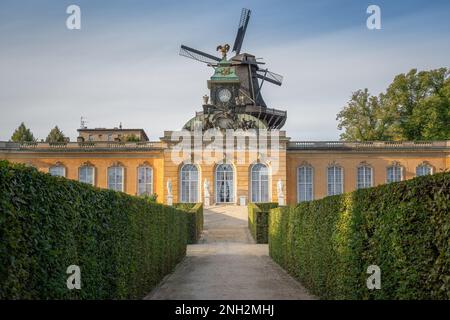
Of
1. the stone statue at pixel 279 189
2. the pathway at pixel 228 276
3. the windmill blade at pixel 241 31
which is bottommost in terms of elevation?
the pathway at pixel 228 276

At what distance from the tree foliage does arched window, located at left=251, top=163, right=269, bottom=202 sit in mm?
10998

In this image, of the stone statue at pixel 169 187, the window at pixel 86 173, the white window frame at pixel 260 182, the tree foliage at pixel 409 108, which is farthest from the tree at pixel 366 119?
the window at pixel 86 173

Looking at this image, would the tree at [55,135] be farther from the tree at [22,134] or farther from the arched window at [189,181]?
the arched window at [189,181]

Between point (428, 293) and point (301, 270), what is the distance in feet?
22.2

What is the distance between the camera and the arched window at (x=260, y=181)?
137ft

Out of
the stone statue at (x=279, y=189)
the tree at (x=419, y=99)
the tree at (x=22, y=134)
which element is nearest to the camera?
the stone statue at (x=279, y=189)

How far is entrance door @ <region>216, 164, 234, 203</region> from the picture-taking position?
4172 cm

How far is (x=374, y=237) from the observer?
677 cm

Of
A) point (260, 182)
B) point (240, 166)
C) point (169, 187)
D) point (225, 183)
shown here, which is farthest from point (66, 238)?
point (260, 182)

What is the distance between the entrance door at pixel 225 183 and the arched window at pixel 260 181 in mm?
1828

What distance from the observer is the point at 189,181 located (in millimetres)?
41906

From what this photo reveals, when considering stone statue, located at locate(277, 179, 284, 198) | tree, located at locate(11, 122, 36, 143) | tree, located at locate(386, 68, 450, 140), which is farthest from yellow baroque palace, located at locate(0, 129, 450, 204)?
tree, located at locate(11, 122, 36, 143)
